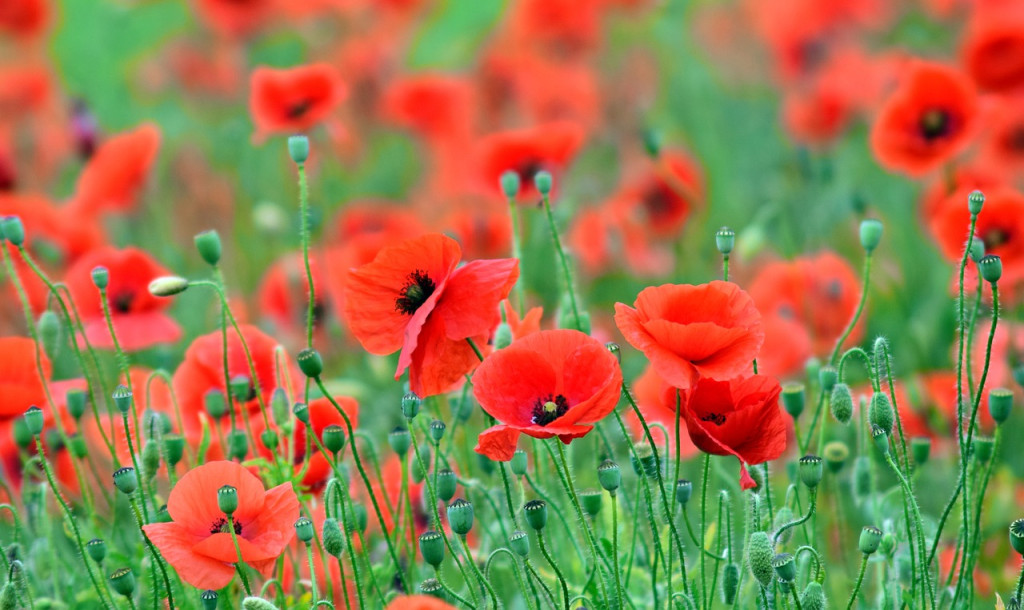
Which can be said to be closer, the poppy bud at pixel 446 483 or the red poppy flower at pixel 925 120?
the poppy bud at pixel 446 483

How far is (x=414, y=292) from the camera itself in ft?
4.55

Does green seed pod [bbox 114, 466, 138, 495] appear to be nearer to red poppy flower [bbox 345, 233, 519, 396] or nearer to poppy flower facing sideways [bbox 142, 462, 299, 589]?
poppy flower facing sideways [bbox 142, 462, 299, 589]

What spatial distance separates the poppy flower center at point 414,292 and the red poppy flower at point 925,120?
59.8 inches

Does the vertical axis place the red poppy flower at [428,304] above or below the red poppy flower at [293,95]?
below

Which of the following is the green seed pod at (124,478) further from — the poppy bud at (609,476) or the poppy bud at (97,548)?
the poppy bud at (609,476)

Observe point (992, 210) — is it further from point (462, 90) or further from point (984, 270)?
point (462, 90)

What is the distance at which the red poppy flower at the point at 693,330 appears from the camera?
3.97 ft

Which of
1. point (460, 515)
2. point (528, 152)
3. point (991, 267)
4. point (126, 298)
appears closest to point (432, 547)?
point (460, 515)

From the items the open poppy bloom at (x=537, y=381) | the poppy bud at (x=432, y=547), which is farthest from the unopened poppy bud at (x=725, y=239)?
the poppy bud at (x=432, y=547)

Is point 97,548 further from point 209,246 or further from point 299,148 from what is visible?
point 299,148

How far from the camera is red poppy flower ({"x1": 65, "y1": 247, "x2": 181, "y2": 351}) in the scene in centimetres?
214

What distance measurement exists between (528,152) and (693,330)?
59.3 inches

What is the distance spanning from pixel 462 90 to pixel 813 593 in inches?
115

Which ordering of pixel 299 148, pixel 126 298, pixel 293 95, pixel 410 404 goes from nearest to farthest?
pixel 410 404 → pixel 299 148 → pixel 126 298 → pixel 293 95
